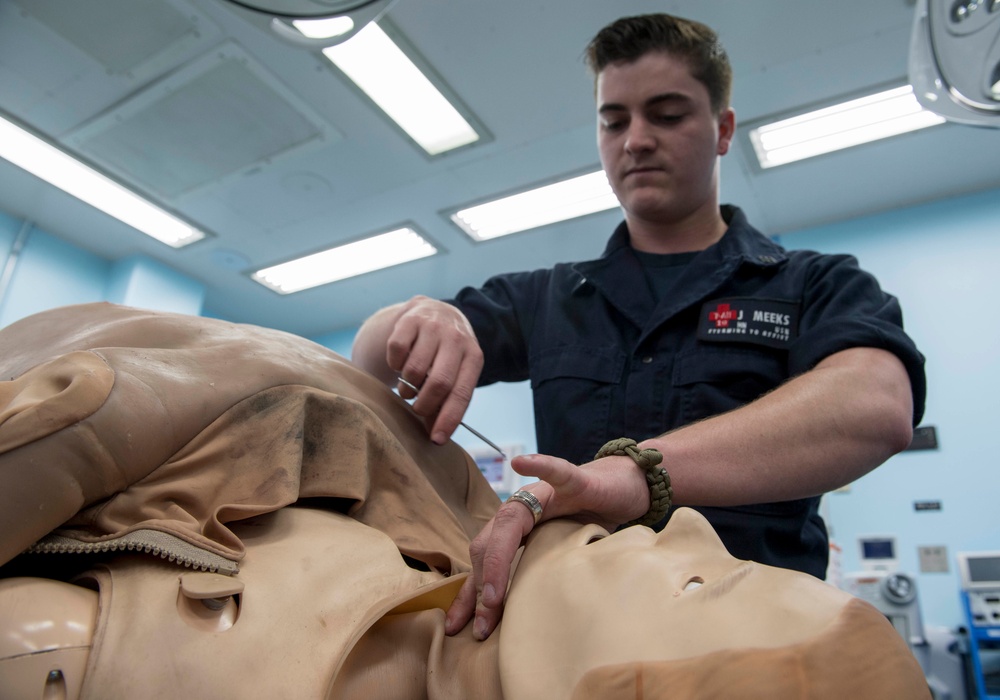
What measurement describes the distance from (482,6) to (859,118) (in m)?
1.64

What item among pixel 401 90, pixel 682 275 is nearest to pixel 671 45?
pixel 682 275

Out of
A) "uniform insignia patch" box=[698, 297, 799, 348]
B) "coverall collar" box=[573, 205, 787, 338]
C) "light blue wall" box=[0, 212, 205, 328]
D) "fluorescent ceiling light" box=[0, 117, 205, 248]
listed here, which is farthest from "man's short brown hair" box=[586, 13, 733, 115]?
"light blue wall" box=[0, 212, 205, 328]

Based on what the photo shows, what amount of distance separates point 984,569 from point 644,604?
9.46 feet

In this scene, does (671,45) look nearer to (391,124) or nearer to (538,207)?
(391,124)

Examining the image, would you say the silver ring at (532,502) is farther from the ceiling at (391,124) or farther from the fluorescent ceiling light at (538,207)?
the fluorescent ceiling light at (538,207)

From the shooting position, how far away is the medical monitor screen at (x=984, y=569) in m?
2.60

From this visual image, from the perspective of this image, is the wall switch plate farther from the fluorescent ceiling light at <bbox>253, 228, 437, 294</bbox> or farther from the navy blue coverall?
the fluorescent ceiling light at <bbox>253, 228, 437, 294</bbox>

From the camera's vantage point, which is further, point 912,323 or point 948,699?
point 912,323

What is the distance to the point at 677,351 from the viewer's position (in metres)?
1.14

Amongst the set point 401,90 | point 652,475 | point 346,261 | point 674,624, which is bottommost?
point 674,624

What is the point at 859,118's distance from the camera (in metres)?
2.79

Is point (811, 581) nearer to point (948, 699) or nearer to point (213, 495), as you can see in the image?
point (213, 495)

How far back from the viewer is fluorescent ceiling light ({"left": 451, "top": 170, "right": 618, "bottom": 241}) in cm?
324

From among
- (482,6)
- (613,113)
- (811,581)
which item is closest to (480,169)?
(482,6)
